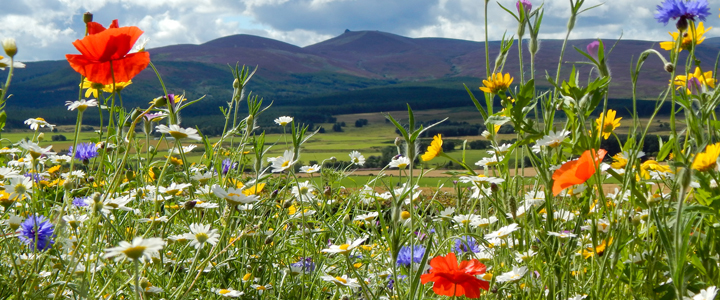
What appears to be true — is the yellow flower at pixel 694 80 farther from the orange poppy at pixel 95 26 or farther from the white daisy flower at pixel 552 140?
the orange poppy at pixel 95 26

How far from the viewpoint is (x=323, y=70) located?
6838cm

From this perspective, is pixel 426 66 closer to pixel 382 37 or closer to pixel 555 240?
pixel 382 37

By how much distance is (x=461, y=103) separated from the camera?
40750 mm

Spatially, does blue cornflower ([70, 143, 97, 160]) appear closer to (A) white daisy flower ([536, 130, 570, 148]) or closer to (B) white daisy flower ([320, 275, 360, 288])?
(B) white daisy flower ([320, 275, 360, 288])

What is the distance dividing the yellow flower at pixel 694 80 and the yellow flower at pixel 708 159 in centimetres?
10

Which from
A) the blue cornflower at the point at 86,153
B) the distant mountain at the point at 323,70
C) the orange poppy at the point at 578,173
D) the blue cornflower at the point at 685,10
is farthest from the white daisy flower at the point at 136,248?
the distant mountain at the point at 323,70

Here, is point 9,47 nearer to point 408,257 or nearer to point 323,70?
point 408,257

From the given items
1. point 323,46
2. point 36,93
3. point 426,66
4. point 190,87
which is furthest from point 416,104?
point 323,46

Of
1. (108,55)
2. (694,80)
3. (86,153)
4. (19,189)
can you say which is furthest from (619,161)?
(86,153)

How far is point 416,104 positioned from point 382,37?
161 feet

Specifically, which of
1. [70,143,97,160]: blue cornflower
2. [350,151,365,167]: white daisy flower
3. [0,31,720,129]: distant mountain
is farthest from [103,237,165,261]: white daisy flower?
[0,31,720,129]: distant mountain

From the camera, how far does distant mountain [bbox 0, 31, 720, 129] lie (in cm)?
4997

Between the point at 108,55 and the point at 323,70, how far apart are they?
68.5 metres

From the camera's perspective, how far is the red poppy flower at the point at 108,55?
0.74 metres
